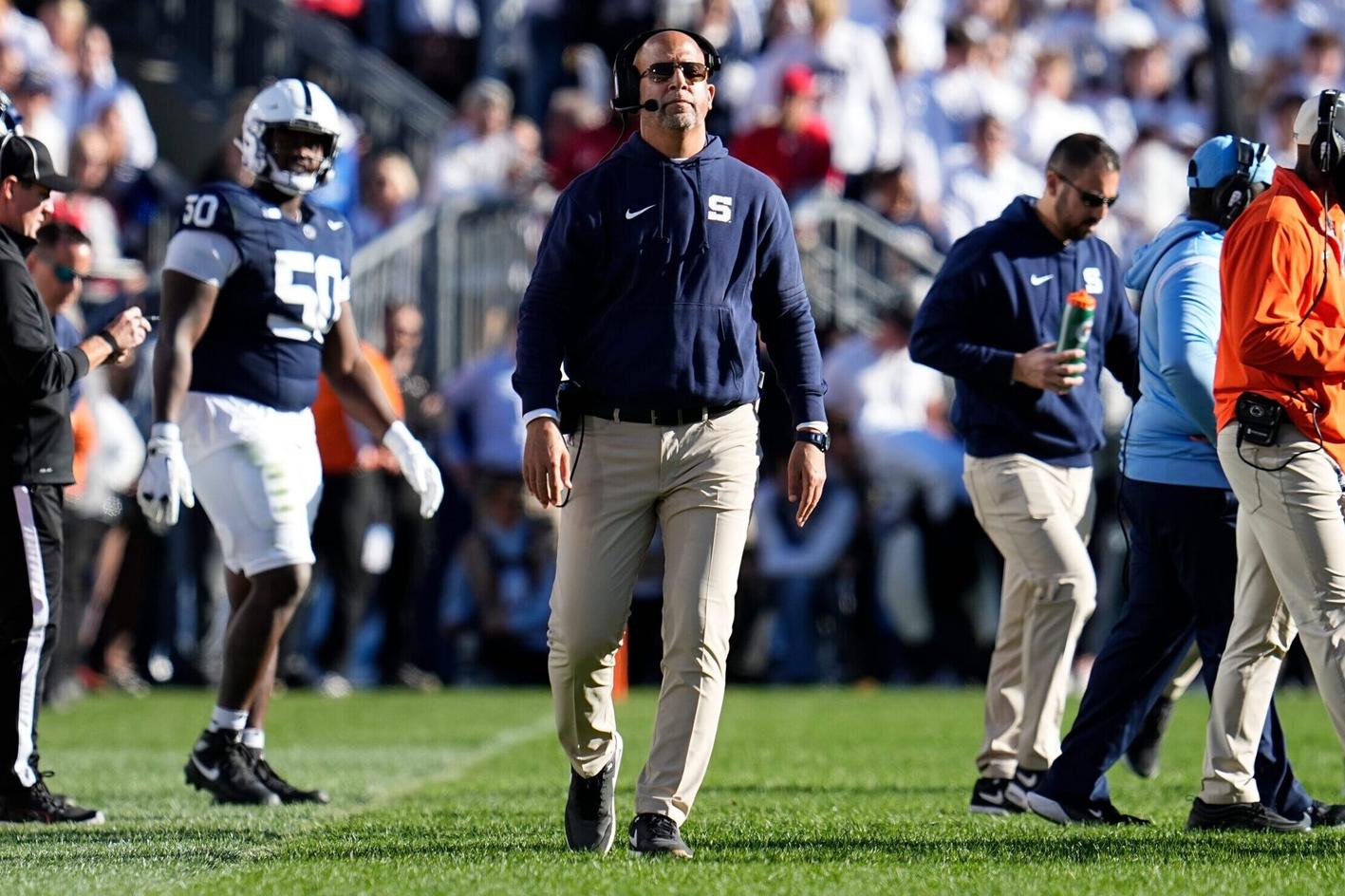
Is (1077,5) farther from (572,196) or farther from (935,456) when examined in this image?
(572,196)

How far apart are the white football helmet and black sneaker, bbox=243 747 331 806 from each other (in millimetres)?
2093

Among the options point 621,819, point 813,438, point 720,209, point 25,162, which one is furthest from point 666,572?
point 25,162

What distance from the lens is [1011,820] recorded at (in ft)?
24.1

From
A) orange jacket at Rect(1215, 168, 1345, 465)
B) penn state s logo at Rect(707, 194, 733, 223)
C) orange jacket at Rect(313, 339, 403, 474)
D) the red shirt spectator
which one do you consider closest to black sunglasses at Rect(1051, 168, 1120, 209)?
orange jacket at Rect(1215, 168, 1345, 465)

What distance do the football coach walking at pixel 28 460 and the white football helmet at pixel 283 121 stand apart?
0.86 m

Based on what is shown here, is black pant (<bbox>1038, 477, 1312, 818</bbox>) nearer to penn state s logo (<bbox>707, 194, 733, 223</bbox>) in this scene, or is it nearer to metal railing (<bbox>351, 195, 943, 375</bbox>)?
penn state s logo (<bbox>707, 194, 733, 223</bbox>)

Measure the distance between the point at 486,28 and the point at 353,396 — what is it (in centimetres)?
1168

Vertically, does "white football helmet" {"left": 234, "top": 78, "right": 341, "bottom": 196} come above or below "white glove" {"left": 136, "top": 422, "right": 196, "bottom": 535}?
above

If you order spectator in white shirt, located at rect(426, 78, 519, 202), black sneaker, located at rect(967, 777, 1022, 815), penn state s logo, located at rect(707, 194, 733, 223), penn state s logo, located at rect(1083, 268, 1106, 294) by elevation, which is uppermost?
spectator in white shirt, located at rect(426, 78, 519, 202)

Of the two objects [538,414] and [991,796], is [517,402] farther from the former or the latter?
[538,414]

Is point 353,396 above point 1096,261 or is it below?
below

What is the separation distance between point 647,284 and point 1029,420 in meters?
2.19

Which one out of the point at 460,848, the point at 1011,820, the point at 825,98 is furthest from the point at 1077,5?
the point at 460,848

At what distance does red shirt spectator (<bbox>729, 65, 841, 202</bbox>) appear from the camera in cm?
1611
